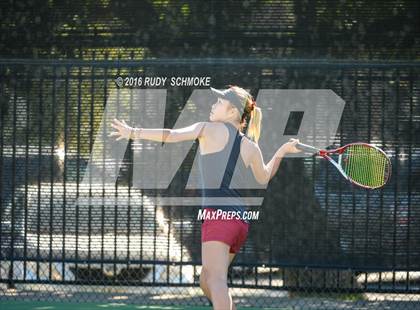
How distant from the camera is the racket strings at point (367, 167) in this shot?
708 centimetres

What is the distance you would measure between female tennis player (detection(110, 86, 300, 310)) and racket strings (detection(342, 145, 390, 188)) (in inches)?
41.3

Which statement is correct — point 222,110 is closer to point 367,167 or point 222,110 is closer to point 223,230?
point 223,230

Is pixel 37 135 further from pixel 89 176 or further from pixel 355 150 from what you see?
pixel 355 150

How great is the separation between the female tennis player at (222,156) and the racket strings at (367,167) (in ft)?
3.44

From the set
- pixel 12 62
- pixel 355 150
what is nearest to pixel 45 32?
pixel 12 62

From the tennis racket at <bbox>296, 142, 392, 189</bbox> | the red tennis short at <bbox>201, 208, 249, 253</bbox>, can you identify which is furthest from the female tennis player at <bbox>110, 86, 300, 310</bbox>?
the tennis racket at <bbox>296, 142, 392, 189</bbox>

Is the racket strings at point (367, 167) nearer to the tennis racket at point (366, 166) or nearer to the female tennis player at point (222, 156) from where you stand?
the tennis racket at point (366, 166)

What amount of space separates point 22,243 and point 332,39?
3.78 m

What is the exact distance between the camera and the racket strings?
23.2 feet

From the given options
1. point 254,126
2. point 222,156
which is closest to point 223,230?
point 222,156

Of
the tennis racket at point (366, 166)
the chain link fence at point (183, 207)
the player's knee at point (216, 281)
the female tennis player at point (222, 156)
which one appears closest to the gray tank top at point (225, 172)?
the female tennis player at point (222, 156)

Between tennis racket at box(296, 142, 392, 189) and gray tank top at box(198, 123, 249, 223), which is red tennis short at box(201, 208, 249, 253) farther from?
tennis racket at box(296, 142, 392, 189)

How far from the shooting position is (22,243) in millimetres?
8617

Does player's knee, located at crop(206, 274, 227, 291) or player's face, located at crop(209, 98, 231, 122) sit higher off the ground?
player's face, located at crop(209, 98, 231, 122)
